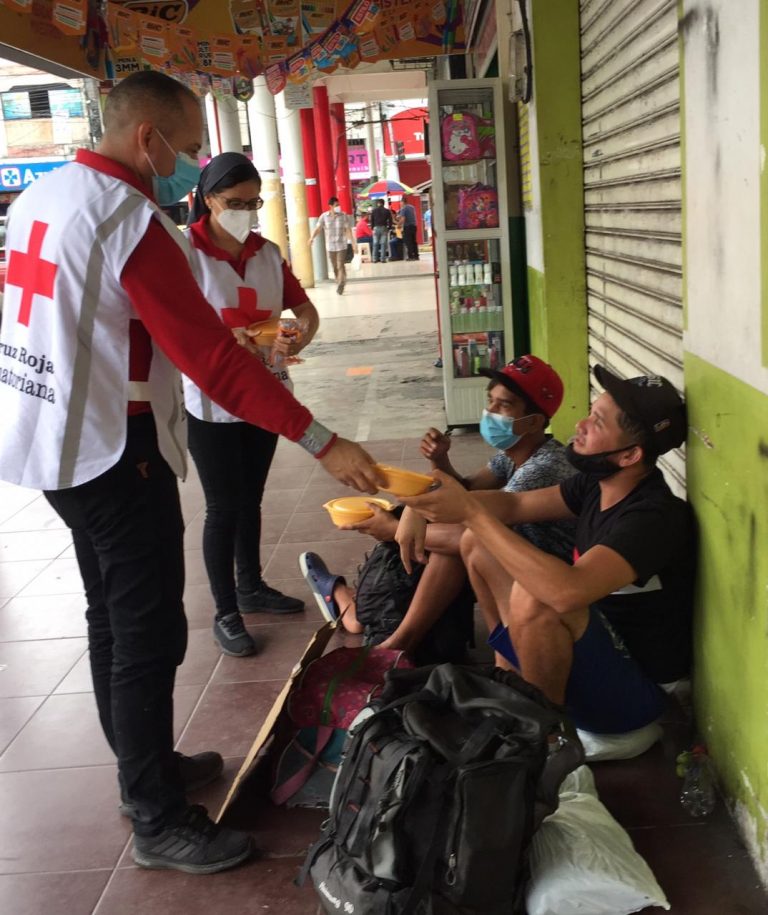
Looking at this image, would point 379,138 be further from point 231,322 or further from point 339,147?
point 231,322

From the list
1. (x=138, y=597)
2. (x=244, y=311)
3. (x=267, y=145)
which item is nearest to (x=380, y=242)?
(x=267, y=145)

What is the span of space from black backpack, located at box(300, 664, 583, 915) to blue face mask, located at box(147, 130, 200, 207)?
1.39 meters

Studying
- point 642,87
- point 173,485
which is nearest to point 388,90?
point 642,87

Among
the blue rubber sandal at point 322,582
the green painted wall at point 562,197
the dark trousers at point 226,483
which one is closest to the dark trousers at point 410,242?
the green painted wall at point 562,197

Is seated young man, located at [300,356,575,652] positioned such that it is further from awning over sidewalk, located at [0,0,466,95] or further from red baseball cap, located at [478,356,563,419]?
awning over sidewalk, located at [0,0,466,95]

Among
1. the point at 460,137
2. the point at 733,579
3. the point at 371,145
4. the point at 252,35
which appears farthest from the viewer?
the point at 371,145

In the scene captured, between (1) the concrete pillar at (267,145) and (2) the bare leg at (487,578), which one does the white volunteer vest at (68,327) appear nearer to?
(2) the bare leg at (487,578)

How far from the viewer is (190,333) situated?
7.18 ft

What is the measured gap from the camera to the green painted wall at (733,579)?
2084mm

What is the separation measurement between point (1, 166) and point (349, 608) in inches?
989

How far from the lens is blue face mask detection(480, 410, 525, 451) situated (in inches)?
127

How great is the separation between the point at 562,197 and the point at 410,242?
76.9 ft

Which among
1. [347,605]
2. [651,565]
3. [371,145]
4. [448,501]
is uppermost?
[371,145]

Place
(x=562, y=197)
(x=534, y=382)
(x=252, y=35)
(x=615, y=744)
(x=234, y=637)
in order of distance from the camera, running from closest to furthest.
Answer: (x=615, y=744) → (x=534, y=382) → (x=234, y=637) → (x=562, y=197) → (x=252, y=35)
